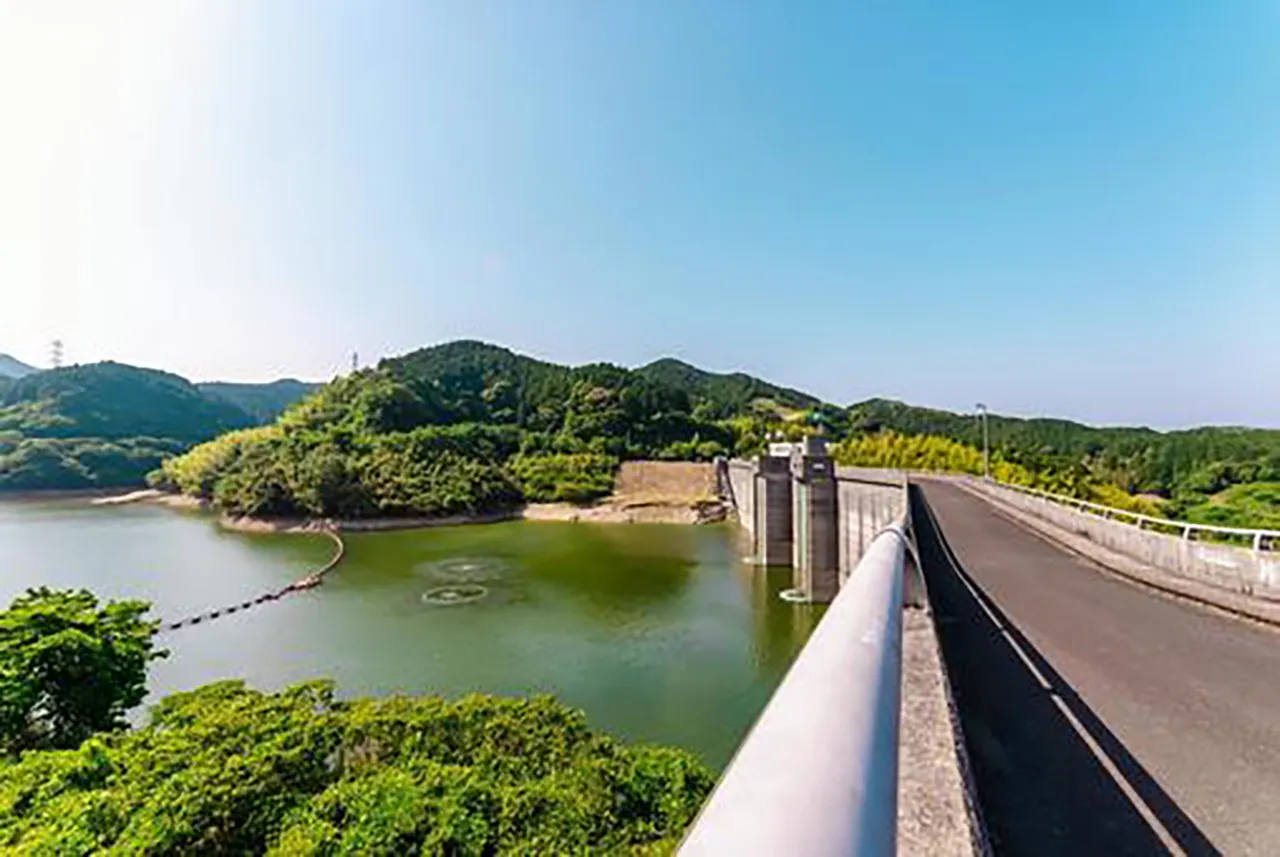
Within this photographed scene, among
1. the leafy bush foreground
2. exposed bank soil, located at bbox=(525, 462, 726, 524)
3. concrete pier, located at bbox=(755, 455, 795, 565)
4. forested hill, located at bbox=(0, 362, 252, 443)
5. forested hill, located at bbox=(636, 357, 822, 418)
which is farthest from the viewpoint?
forested hill, located at bbox=(636, 357, 822, 418)

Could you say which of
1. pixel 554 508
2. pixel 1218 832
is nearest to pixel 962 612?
pixel 1218 832

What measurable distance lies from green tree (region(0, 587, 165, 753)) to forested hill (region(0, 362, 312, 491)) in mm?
75073

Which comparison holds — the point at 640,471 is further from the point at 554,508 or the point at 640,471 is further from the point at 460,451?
the point at 460,451

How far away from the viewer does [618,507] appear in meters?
51.7

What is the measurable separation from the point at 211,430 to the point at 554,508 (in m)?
86.0

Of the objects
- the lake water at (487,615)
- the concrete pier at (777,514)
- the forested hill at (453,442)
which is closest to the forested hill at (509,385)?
the forested hill at (453,442)

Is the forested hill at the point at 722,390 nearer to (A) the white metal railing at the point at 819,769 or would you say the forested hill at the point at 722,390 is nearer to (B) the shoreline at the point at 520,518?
(B) the shoreline at the point at 520,518

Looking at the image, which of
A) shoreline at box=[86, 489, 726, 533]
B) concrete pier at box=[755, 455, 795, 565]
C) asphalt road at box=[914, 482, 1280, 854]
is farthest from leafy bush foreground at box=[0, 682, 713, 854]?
shoreline at box=[86, 489, 726, 533]

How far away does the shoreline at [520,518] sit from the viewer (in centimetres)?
4403

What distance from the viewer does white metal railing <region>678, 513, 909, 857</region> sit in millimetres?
622

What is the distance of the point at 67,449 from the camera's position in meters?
71.9

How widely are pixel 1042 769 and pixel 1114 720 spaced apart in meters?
1.24

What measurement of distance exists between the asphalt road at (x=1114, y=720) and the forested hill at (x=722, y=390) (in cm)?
9381

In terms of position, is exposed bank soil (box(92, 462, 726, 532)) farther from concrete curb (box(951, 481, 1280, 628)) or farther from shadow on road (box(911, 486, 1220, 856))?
shadow on road (box(911, 486, 1220, 856))
